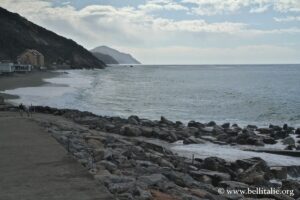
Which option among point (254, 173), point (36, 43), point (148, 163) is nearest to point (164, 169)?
point (148, 163)

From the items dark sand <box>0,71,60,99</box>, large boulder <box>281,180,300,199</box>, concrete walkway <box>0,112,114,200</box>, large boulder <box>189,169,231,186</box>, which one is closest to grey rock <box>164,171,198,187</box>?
large boulder <box>189,169,231,186</box>

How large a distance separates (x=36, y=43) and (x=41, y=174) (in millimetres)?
169165

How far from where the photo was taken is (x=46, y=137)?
1173 centimetres

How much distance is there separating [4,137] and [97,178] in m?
5.13

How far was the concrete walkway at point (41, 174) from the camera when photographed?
683 cm

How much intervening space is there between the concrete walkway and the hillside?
134 metres

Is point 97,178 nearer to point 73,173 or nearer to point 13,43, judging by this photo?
point 73,173

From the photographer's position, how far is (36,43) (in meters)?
171

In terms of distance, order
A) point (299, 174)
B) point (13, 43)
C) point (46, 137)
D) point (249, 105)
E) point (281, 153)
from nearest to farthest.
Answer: point (46, 137)
point (299, 174)
point (281, 153)
point (249, 105)
point (13, 43)

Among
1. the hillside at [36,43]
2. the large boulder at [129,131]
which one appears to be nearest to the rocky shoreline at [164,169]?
the large boulder at [129,131]

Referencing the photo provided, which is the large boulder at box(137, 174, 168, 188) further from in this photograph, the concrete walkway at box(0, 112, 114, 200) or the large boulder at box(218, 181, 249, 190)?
the large boulder at box(218, 181, 249, 190)

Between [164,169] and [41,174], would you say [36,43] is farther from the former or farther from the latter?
[41,174]

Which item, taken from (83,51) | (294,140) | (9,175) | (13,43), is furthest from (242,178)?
(83,51)

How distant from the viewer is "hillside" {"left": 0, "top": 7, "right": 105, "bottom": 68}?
500 ft
